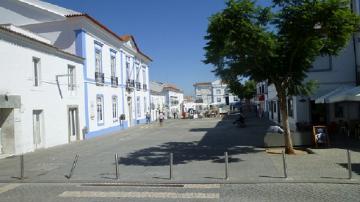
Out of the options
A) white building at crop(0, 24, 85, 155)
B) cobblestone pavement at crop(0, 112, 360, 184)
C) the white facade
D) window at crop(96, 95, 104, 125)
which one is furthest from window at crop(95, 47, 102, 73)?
the white facade

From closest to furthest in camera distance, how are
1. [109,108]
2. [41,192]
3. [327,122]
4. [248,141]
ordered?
[41,192] < [248,141] < [327,122] < [109,108]

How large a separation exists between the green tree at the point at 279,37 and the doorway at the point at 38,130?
9.65 meters

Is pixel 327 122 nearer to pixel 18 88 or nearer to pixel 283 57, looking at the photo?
pixel 283 57

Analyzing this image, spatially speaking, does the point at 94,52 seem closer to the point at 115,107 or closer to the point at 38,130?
the point at 115,107

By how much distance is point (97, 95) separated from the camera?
95.6ft

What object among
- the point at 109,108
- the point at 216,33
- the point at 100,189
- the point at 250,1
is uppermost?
the point at 250,1

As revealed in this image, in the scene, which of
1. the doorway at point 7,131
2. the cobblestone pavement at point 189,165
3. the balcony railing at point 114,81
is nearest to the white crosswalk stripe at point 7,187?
the cobblestone pavement at point 189,165

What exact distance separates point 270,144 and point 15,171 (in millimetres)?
9915

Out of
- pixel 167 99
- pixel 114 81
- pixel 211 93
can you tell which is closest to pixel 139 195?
pixel 114 81

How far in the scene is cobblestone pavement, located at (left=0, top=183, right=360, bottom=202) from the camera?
9008 millimetres

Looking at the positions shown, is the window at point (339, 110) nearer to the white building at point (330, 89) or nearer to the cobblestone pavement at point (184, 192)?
the white building at point (330, 89)

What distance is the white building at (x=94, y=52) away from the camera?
2620 cm

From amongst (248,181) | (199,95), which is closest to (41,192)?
(248,181)

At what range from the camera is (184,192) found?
32.1ft
